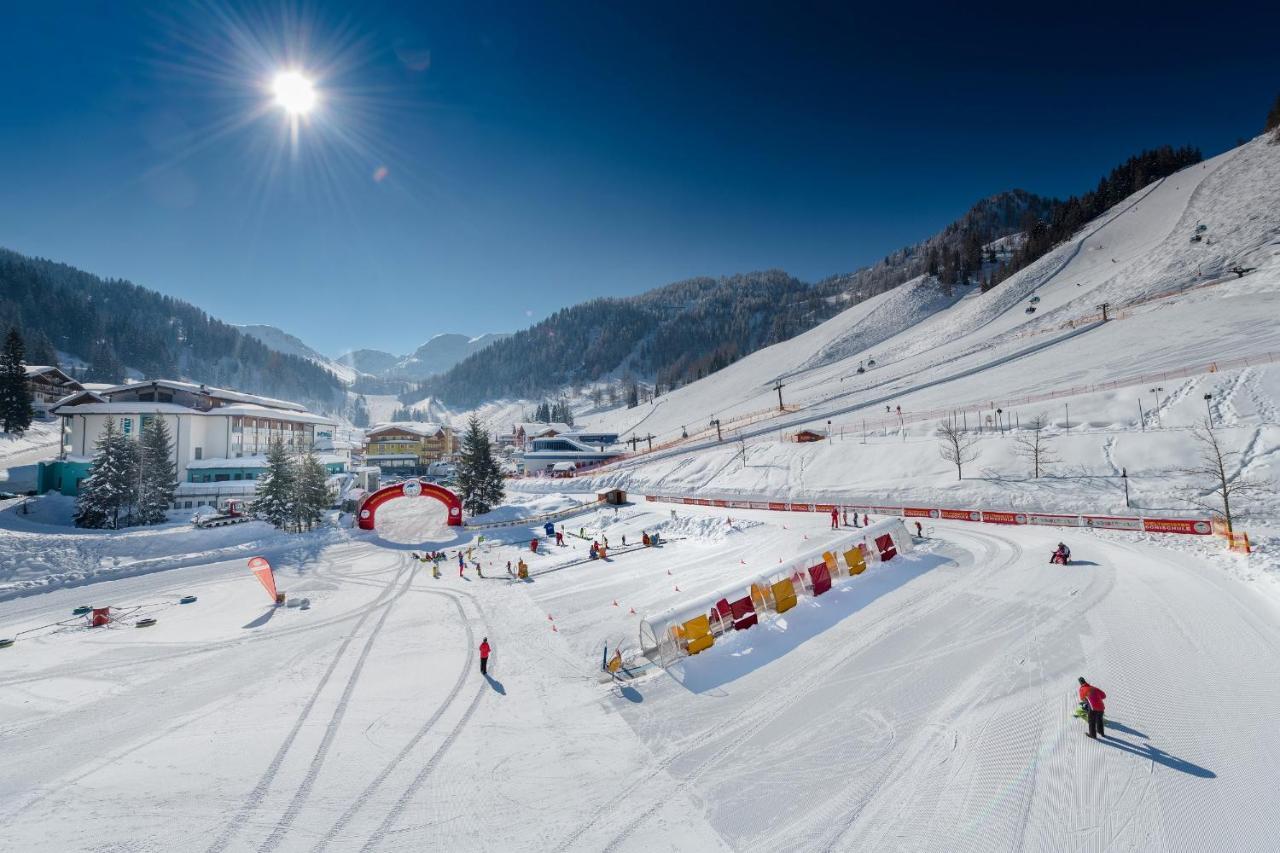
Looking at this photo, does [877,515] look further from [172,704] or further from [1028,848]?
[172,704]

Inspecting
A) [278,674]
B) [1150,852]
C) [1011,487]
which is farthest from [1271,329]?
[278,674]

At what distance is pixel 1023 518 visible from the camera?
82.2ft

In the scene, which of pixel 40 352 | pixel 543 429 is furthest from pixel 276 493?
pixel 40 352

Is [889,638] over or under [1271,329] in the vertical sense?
under

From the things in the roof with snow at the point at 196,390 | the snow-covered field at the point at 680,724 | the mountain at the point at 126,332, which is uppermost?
the mountain at the point at 126,332

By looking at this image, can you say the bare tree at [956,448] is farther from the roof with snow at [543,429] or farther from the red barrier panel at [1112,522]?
the roof with snow at [543,429]

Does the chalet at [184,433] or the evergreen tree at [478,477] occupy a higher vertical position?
the chalet at [184,433]

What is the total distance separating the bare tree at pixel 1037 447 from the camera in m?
30.2

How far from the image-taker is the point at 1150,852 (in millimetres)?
5844

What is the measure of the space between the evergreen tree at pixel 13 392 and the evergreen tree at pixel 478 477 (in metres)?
55.8

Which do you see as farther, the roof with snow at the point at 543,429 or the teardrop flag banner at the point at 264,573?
the roof with snow at the point at 543,429

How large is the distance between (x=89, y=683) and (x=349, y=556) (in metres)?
14.0

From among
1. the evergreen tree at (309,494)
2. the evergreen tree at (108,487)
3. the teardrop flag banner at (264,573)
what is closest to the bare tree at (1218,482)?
the teardrop flag banner at (264,573)

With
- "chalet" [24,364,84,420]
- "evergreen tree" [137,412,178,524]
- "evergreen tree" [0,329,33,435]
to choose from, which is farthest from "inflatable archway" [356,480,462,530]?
"chalet" [24,364,84,420]
